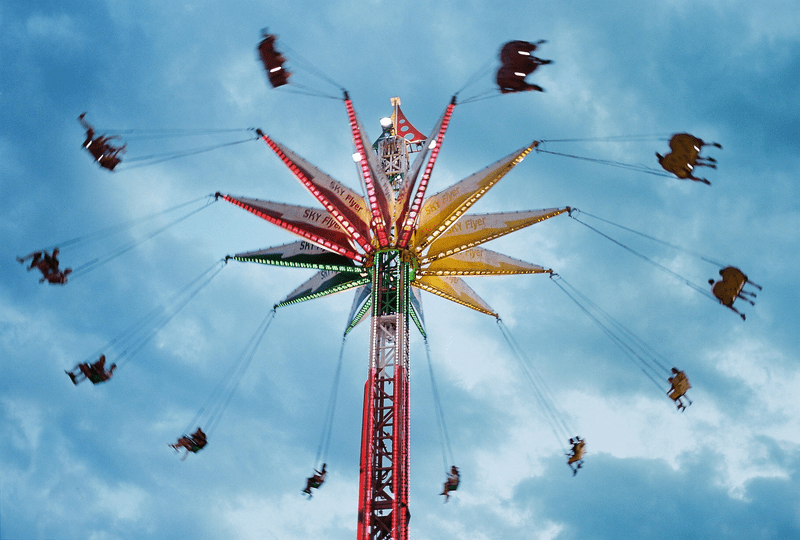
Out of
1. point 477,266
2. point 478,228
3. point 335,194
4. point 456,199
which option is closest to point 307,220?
point 335,194

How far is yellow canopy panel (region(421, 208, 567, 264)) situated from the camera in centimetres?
3309

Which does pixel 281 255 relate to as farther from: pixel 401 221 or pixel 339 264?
pixel 401 221

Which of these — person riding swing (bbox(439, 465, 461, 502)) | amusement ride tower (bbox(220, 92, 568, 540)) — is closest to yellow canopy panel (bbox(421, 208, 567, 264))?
amusement ride tower (bbox(220, 92, 568, 540))

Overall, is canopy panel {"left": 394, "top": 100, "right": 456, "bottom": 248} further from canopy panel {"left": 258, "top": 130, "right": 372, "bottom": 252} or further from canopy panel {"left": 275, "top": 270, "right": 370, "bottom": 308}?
canopy panel {"left": 275, "top": 270, "right": 370, "bottom": 308}

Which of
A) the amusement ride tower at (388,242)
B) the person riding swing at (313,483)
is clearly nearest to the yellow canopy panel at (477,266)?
the amusement ride tower at (388,242)

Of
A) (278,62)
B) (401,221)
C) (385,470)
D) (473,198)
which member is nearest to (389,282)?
(401,221)

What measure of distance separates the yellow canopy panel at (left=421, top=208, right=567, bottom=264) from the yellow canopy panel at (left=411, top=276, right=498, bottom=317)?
5.23 feet

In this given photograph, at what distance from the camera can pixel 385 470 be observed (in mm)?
29172

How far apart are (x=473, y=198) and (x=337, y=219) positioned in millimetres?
4924

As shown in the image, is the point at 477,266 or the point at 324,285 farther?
the point at 324,285

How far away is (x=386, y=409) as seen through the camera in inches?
1193

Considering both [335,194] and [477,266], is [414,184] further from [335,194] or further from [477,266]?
[477,266]

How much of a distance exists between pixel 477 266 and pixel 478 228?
1801 millimetres

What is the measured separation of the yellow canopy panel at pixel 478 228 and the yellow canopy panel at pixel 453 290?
5.23ft
